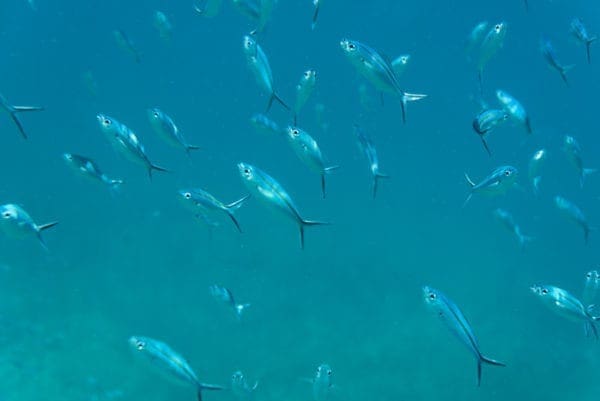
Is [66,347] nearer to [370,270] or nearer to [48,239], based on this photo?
[48,239]

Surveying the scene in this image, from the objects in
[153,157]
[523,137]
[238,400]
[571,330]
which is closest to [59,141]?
[153,157]

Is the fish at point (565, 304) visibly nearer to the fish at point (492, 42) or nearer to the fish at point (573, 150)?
the fish at point (492, 42)

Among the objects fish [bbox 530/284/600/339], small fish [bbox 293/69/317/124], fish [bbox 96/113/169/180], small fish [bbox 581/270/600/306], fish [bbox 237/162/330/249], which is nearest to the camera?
fish [bbox 237/162/330/249]

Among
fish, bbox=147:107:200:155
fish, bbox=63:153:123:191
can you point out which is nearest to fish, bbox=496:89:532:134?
fish, bbox=147:107:200:155

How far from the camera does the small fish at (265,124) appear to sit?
731cm

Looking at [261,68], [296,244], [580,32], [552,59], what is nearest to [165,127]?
[261,68]

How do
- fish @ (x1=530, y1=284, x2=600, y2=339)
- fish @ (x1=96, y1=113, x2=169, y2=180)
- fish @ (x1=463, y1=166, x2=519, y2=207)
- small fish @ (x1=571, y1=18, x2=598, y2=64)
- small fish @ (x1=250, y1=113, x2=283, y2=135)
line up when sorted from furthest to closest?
small fish @ (x1=250, y1=113, x2=283, y2=135), small fish @ (x1=571, y1=18, x2=598, y2=64), fish @ (x1=463, y1=166, x2=519, y2=207), fish @ (x1=530, y1=284, x2=600, y2=339), fish @ (x1=96, y1=113, x2=169, y2=180)

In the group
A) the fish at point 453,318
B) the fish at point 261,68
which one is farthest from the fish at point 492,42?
the fish at point 453,318

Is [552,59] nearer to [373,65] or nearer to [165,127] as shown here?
[373,65]

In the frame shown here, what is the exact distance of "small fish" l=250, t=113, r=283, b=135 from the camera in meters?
7.31

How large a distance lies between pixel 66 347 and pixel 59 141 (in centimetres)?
1879

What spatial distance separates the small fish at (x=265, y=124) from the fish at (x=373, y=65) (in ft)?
A: 9.40

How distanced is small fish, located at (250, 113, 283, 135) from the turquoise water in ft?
4.54

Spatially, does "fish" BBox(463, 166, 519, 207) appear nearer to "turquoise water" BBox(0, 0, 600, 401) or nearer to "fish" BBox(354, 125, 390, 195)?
"fish" BBox(354, 125, 390, 195)
